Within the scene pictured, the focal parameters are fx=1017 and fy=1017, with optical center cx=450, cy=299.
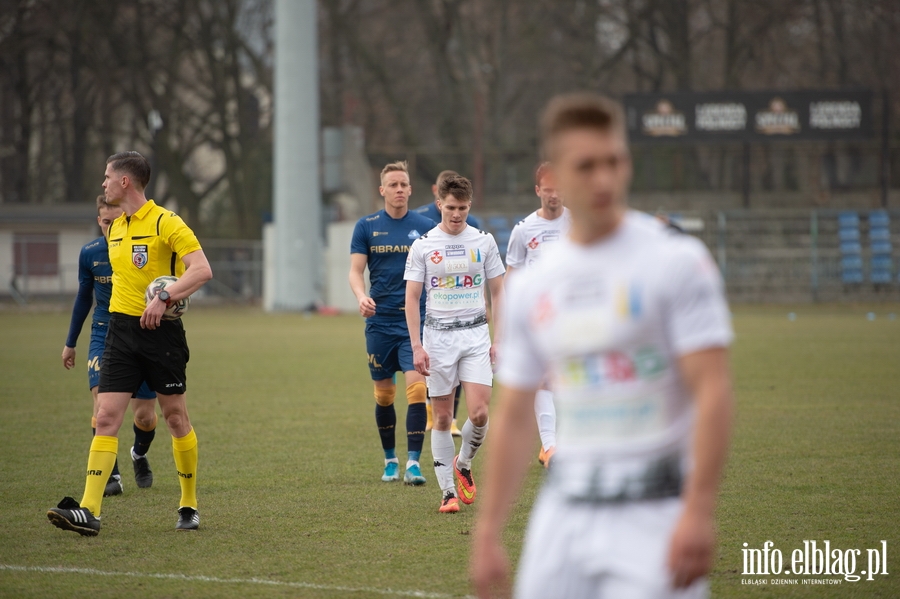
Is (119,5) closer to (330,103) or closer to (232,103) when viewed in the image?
(232,103)

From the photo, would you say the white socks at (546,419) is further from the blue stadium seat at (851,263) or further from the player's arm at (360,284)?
the blue stadium seat at (851,263)

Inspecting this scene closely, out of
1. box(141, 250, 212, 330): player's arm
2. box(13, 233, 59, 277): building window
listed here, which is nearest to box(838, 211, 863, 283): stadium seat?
box(13, 233, 59, 277): building window

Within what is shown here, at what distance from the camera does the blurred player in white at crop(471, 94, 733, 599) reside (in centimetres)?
255

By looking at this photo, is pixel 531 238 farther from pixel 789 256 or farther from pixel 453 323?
pixel 789 256

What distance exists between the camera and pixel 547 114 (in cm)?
280

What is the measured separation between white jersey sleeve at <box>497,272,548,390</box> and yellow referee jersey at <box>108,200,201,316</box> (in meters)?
3.77

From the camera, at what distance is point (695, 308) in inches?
101

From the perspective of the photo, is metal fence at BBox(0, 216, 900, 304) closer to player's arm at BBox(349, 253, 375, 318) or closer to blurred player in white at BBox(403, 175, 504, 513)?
player's arm at BBox(349, 253, 375, 318)

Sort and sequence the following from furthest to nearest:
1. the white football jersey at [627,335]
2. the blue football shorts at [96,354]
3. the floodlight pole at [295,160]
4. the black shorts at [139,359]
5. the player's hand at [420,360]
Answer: the floodlight pole at [295,160], the blue football shorts at [96,354], the player's hand at [420,360], the black shorts at [139,359], the white football jersey at [627,335]

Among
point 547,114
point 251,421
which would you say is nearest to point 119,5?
point 251,421

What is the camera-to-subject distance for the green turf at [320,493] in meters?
5.33

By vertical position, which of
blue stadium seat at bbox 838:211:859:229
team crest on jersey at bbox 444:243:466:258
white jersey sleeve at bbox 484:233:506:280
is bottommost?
white jersey sleeve at bbox 484:233:506:280

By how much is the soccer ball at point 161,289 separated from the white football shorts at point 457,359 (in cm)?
184

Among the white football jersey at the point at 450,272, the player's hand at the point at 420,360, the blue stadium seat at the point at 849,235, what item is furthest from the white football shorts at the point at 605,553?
the blue stadium seat at the point at 849,235
